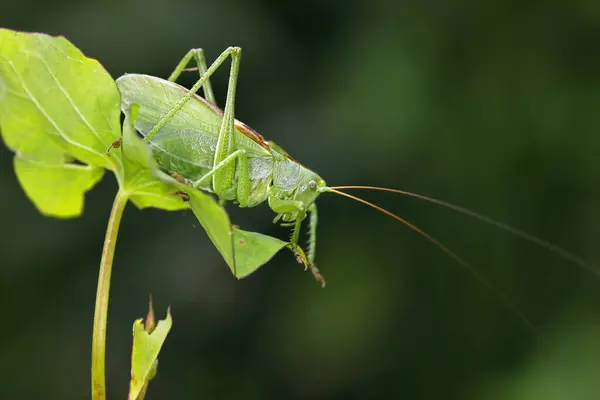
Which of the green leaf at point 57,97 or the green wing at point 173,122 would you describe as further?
the green wing at point 173,122

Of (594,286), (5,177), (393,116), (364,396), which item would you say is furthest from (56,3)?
(594,286)

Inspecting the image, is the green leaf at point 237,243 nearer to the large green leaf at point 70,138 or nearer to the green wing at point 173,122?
the large green leaf at point 70,138

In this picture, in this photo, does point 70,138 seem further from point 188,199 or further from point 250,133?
point 250,133

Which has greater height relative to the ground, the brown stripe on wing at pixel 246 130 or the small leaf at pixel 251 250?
the brown stripe on wing at pixel 246 130

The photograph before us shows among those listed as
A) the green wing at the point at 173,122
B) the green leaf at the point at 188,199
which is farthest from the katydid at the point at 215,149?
the green leaf at the point at 188,199

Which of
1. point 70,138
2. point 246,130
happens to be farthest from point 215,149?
point 70,138

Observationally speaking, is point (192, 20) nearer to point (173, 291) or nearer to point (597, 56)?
point (173, 291)

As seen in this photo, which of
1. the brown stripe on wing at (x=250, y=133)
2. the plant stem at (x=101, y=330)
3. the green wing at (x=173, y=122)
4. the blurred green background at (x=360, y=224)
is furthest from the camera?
the blurred green background at (x=360, y=224)

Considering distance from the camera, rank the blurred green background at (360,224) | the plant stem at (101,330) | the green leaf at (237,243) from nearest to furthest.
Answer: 1. the plant stem at (101,330)
2. the green leaf at (237,243)
3. the blurred green background at (360,224)
